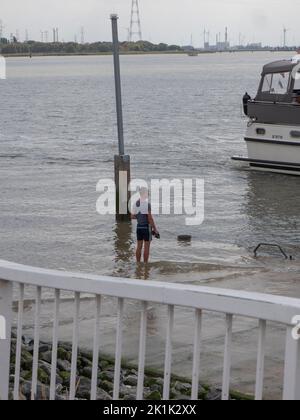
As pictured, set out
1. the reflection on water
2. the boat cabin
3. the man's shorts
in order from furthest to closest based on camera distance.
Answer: the boat cabin < the reflection on water < the man's shorts

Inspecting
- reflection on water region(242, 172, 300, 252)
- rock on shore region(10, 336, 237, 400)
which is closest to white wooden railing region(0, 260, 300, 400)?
rock on shore region(10, 336, 237, 400)

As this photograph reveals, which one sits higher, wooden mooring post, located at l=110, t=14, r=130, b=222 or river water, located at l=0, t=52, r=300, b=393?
wooden mooring post, located at l=110, t=14, r=130, b=222

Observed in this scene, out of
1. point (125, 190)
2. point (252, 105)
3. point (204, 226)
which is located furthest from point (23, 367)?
point (252, 105)

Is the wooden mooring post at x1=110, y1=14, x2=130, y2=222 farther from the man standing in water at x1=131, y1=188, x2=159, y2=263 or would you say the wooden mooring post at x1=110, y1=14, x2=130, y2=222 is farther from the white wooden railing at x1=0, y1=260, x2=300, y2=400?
the white wooden railing at x1=0, y1=260, x2=300, y2=400

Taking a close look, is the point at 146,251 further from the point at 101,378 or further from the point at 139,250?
the point at 101,378

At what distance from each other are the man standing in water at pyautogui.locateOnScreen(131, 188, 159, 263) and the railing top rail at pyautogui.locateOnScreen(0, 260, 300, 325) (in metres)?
12.1

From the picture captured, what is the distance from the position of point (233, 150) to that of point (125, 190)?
23303mm

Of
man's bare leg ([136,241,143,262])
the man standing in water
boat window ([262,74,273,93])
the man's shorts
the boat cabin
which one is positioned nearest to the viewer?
the man standing in water

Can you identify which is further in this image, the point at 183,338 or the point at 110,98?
the point at 110,98

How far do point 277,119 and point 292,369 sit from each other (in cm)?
2545

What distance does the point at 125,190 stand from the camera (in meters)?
19.2

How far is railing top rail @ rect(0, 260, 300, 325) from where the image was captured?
2985mm

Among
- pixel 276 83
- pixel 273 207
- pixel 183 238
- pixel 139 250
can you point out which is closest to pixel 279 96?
pixel 276 83
